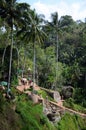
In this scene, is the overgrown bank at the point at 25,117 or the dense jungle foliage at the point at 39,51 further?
the dense jungle foliage at the point at 39,51

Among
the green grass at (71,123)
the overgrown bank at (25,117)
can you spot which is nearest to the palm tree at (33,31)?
the overgrown bank at (25,117)

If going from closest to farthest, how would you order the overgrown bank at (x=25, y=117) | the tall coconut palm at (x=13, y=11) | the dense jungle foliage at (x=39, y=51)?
1. the overgrown bank at (x=25, y=117)
2. the tall coconut palm at (x=13, y=11)
3. the dense jungle foliage at (x=39, y=51)

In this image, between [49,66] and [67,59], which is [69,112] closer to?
[49,66]

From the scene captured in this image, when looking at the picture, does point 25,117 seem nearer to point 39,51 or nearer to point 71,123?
point 71,123

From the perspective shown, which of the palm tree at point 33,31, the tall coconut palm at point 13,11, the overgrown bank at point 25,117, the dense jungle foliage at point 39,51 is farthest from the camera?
the palm tree at point 33,31

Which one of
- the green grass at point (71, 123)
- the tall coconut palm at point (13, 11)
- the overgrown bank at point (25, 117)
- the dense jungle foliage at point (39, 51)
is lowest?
the green grass at point (71, 123)

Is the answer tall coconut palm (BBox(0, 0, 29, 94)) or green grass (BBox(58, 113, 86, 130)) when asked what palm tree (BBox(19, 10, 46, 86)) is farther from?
green grass (BBox(58, 113, 86, 130))

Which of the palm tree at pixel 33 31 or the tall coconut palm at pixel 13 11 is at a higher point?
the tall coconut palm at pixel 13 11

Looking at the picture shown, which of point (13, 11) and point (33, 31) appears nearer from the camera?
point (13, 11)

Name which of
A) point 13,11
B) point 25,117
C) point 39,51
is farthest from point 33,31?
point 39,51

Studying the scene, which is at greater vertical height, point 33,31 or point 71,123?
point 33,31

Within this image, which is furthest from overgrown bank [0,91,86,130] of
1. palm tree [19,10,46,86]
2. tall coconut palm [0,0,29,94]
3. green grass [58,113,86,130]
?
tall coconut palm [0,0,29,94]

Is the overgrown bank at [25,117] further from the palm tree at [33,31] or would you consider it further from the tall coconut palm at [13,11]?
the tall coconut palm at [13,11]

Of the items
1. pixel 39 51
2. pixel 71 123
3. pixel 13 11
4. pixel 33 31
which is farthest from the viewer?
pixel 39 51
